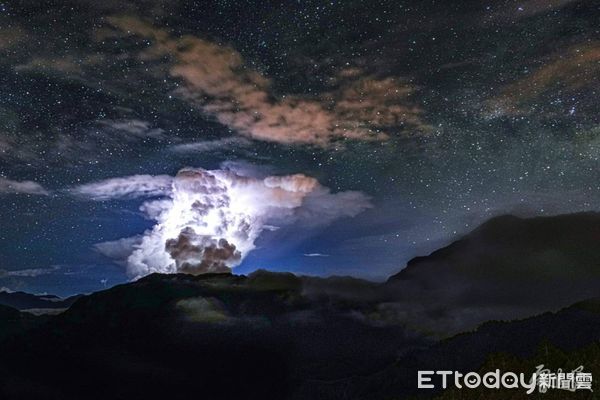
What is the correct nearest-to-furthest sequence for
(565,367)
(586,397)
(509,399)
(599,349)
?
1. (586,397)
2. (509,399)
3. (565,367)
4. (599,349)

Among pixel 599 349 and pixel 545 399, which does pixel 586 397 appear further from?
pixel 599 349

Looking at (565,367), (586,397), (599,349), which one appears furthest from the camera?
(599,349)

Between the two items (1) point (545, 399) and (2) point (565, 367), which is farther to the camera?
(2) point (565, 367)

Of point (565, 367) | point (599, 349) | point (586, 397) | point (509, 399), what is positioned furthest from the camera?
point (599, 349)

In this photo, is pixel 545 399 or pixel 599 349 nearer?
pixel 545 399

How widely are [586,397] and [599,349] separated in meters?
61.8

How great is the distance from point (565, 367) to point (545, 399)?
126 feet

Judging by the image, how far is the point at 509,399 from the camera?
554ft

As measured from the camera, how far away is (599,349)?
196m

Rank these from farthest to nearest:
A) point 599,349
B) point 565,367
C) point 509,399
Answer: point 599,349 < point 565,367 < point 509,399

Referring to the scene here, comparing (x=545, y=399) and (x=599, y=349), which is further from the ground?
(x=599, y=349)

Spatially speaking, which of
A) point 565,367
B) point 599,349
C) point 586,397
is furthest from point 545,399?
point 599,349

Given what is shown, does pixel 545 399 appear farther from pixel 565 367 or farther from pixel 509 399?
pixel 565 367

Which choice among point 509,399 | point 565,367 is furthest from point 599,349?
point 509,399
